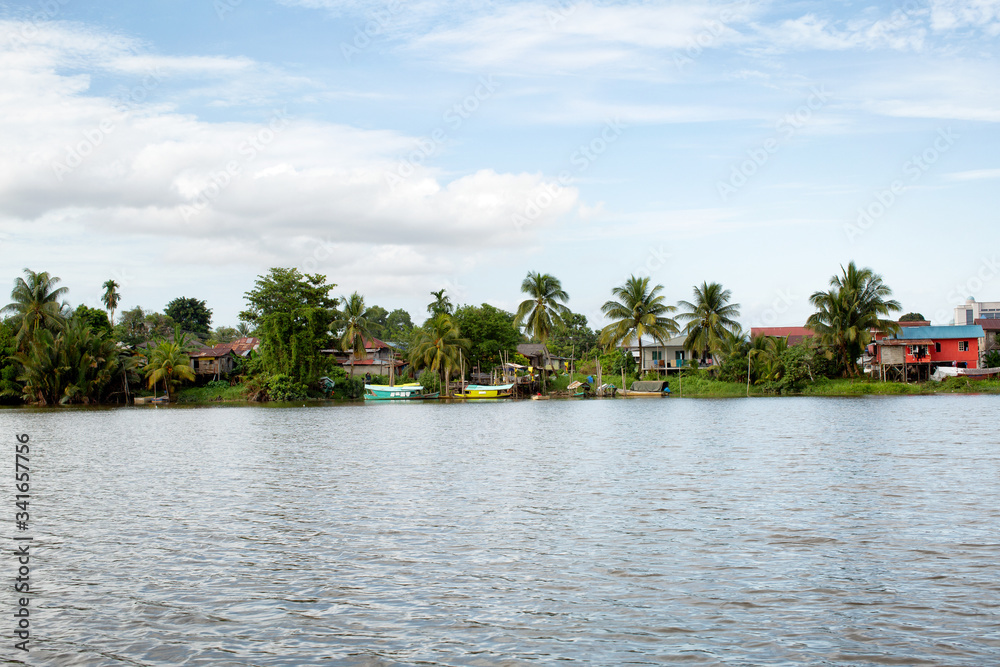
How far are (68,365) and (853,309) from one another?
60.9 metres

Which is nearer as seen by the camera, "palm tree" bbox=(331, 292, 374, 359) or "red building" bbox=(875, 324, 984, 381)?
"red building" bbox=(875, 324, 984, 381)

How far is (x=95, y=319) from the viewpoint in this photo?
69125mm

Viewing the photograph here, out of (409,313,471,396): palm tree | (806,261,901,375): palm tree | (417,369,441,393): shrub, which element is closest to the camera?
(806,261,901,375): palm tree

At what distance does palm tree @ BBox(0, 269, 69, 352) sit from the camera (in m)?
62.2

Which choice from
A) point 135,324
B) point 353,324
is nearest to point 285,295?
point 353,324

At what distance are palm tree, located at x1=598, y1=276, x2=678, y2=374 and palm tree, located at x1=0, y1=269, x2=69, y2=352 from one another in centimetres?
4523

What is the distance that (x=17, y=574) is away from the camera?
9461 millimetres

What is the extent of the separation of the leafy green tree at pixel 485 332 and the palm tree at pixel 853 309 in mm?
27157

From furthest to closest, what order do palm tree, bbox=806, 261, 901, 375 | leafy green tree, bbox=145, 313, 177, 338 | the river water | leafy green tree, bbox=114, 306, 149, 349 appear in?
leafy green tree, bbox=145, 313, 177, 338 < leafy green tree, bbox=114, 306, 149, 349 < palm tree, bbox=806, 261, 901, 375 < the river water

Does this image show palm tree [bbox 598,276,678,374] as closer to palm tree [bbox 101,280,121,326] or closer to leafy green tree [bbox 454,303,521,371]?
leafy green tree [bbox 454,303,521,371]

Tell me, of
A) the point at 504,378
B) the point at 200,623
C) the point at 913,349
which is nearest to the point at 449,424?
the point at 200,623

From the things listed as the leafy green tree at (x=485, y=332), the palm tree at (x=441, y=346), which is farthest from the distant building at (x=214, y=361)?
the leafy green tree at (x=485, y=332)

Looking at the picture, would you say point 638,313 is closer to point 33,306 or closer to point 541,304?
point 541,304

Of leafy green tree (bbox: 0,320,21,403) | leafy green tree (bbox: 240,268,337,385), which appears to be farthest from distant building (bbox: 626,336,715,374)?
leafy green tree (bbox: 0,320,21,403)
